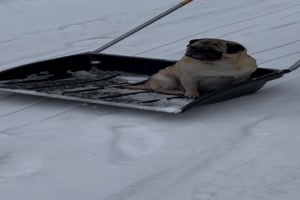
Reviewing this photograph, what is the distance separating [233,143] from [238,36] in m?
2.04

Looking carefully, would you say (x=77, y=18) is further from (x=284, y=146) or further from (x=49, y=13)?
(x=284, y=146)

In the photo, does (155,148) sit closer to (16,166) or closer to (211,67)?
(16,166)

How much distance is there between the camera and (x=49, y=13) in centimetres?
513

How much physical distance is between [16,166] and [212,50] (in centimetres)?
81

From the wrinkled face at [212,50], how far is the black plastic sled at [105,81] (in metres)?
0.11

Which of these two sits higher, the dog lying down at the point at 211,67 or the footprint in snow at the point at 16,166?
the dog lying down at the point at 211,67

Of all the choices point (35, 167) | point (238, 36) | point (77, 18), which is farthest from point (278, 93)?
point (77, 18)

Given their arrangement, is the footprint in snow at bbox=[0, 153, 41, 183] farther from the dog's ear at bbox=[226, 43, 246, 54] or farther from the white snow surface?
the dog's ear at bbox=[226, 43, 246, 54]

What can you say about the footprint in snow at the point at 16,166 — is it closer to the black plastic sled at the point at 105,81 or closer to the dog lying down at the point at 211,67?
the black plastic sled at the point at 105,81

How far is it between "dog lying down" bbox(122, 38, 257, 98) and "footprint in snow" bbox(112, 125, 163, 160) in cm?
32

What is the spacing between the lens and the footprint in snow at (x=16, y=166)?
6.45ft

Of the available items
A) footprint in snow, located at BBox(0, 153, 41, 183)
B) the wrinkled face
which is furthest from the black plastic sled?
footprint in snow, located at BBox(0, 153, 41, 183)

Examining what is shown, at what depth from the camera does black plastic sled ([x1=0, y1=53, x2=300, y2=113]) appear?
2514mm

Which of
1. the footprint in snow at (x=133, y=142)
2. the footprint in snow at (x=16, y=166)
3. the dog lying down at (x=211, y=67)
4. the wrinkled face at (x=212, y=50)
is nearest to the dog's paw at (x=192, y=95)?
the dog lying down at (x=211, y=67)
